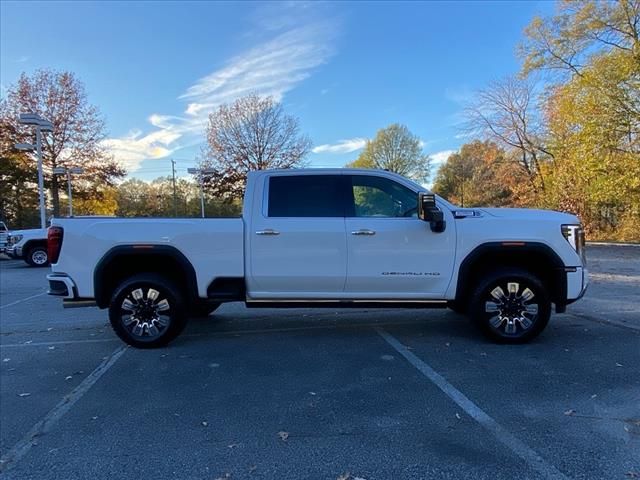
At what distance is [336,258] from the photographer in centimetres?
497

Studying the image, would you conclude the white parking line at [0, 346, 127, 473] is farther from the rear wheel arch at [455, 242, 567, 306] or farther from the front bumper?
the front bumper

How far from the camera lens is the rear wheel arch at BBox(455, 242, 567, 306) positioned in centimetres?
484

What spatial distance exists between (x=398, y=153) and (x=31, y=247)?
50.2 meters

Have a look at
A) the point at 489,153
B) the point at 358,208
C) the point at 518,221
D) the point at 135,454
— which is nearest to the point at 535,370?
the point at 518,221

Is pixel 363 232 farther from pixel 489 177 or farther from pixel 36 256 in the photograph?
pixel 489 177

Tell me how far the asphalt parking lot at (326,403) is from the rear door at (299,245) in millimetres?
729

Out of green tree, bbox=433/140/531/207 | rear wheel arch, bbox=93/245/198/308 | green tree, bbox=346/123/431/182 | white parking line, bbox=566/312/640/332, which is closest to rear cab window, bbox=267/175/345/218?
rear wheel arch, bbox=93/245/198/308

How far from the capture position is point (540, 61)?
2255 cm

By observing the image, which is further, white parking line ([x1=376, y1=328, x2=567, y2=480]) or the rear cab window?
the rear cab window

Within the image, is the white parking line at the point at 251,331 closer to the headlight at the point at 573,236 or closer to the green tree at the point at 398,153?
the headlight at the point at 573,236

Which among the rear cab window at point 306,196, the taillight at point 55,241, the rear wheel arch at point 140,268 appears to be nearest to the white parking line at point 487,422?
the rear cab window at point 306,196

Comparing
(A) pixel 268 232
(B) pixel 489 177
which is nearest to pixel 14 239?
(A) pixel 268 232

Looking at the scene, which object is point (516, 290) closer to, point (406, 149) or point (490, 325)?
point (490, 325)

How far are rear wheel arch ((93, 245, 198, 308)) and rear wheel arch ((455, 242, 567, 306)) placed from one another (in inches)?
124
